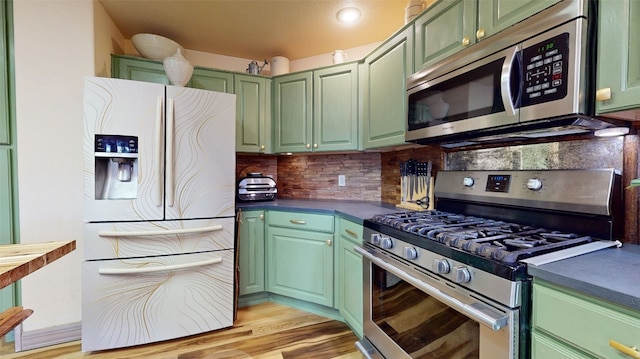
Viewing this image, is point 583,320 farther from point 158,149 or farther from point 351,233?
point 158,149

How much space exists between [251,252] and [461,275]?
1.75 metres

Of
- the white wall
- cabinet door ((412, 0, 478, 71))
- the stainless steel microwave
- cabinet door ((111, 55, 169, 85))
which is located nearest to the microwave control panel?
the stainless steel microwave

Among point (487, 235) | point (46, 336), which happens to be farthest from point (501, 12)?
point (46, 336)

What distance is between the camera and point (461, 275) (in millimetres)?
964

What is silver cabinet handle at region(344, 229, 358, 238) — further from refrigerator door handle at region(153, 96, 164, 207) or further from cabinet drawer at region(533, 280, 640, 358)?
refrigerator door handle at region(153, 96, 164, 207)

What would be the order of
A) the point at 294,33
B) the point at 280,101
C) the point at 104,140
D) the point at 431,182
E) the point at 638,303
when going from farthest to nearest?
the point at 280,101, the point at 294,33, the point at 431,182, the point at 104,140, the point at 638,303

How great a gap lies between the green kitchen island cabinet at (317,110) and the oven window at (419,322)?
3.91 ft

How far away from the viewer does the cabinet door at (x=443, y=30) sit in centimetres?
135

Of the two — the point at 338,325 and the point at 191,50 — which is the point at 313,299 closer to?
the point at 338,325

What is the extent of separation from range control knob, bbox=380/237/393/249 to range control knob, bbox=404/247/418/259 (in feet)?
0.44

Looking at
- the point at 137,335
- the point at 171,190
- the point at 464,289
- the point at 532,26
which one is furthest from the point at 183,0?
the point at 464,289

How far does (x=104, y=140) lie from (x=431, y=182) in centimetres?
207

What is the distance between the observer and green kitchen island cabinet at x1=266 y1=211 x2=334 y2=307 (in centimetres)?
213

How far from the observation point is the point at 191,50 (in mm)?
2727
